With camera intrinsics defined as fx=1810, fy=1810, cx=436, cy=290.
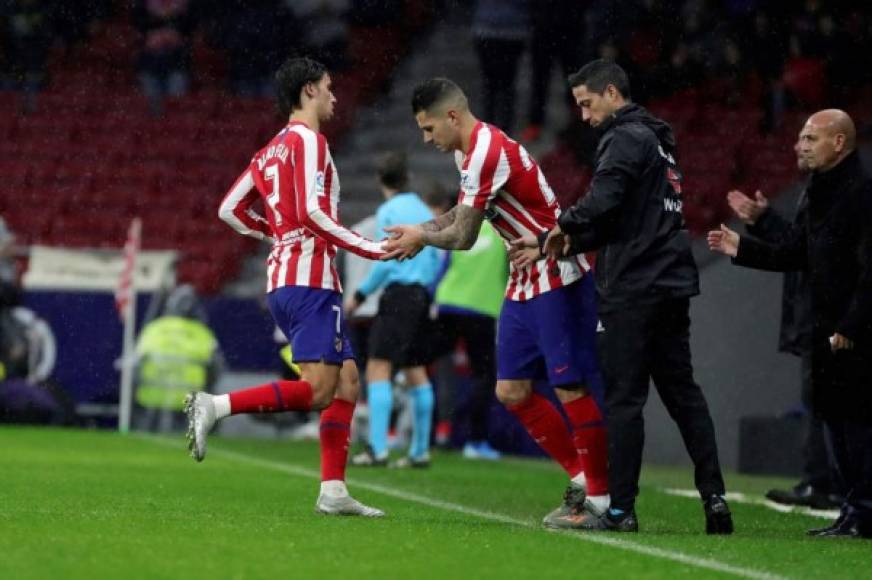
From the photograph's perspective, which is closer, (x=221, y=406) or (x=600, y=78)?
(x=221, y=406)

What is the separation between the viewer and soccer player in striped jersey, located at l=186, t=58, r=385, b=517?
768 cm

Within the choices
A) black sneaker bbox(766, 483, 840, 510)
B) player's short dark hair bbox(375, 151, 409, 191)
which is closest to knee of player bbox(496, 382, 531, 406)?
black sneaker bbox(766, 483, 840, 510)

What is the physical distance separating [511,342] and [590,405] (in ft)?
1.48

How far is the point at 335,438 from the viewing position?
7.95 meters

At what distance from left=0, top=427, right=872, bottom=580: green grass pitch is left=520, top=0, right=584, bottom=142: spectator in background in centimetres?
959

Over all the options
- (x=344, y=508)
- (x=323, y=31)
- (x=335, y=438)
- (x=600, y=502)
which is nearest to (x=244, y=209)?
(x=335, y=438)

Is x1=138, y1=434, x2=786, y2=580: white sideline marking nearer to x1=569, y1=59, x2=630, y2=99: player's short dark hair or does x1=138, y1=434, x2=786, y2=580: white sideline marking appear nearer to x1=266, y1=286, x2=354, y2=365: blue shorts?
x1=266, y1=286, x2=354, y2=365: blue shorts

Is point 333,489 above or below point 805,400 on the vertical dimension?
below

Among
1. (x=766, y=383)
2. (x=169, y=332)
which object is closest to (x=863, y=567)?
(x=766, y=383)

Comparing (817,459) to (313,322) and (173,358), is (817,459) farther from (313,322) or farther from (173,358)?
(173,358)

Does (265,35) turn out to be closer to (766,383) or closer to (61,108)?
(61,108)

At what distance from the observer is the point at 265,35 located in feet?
77.2

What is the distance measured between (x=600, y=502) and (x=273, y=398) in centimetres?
146

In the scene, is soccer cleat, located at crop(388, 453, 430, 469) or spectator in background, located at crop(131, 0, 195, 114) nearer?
soccer cleat, located at crop(388, 453, 430, 469)
